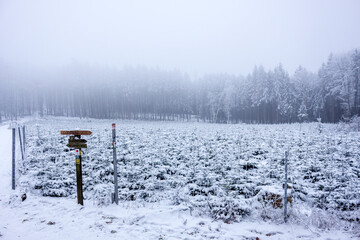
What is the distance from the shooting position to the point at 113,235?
4.81 metres

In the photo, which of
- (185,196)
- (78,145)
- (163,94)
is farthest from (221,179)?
(163,94)

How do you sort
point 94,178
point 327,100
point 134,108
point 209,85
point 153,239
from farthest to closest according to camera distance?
point 209,85
point 134,108
point 327,100
point 94,178
point 153,239

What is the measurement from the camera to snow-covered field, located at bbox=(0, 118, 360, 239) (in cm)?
508

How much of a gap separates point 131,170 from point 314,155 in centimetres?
1005

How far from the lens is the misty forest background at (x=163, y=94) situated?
1890 inches

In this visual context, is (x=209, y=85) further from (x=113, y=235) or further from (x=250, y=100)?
(x=113, y=235)

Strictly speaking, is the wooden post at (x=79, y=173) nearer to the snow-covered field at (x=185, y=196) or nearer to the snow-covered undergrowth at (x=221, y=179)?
the snow-covered field at (x=185, y=196)

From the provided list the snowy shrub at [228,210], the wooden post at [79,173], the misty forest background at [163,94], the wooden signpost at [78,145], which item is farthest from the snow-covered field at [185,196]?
the misty forest background at [163,94]

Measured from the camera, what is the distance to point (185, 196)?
7.24 metres

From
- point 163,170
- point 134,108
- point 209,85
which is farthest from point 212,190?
point 209,85

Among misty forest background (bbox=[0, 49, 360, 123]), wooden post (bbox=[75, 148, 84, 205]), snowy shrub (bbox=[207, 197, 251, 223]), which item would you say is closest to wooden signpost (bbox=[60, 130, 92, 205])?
wooden post (bbox=[75, 148, 84, 205])

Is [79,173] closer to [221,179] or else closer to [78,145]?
[78,145]

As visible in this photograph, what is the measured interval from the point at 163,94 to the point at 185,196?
184 feet

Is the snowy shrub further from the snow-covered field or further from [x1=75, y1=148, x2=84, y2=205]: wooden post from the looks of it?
[x1=75, y1=148, x2=84, y2=205]: wooden post
